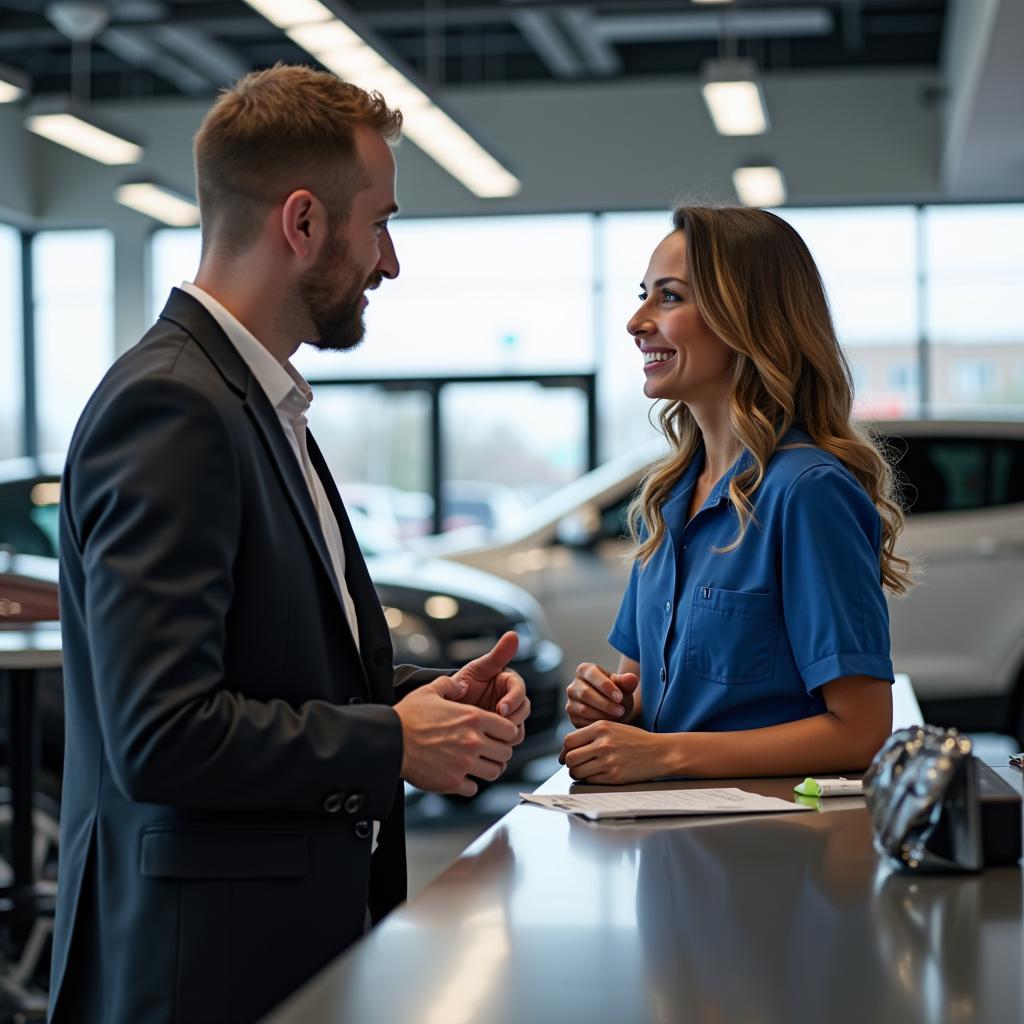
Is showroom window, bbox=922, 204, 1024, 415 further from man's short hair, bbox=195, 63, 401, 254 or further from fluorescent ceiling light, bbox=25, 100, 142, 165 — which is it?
man's short hair, bbox=195, 63, 401, 254

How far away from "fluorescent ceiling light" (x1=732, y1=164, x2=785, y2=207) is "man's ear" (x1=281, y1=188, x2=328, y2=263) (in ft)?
23.6

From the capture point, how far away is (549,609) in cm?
693

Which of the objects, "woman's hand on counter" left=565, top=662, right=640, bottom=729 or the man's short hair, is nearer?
the man's short hair

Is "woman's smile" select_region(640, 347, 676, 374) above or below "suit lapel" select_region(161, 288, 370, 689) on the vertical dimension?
above

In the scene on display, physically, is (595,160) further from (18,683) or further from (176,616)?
(176,616)

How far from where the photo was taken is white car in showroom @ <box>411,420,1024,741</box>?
6.59 meters

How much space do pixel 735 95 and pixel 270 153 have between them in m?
5.69

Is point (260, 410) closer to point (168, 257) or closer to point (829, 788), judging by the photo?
point (829, 788)

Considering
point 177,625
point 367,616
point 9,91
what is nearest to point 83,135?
point 9,91

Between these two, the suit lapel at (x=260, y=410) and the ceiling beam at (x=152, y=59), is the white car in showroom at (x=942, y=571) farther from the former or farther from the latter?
the ceiling beam at (x=152, y=59)

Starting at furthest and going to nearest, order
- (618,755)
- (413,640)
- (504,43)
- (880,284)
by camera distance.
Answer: (504,43)
(880,284)
(413,640)
(618,755)

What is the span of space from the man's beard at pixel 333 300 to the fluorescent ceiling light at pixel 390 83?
2.65 meters

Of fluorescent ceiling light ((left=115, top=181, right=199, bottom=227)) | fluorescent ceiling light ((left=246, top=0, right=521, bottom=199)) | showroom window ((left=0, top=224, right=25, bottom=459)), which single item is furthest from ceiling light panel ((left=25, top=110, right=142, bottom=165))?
showroom window ((left=0, top=224, right=25, bottom=459))

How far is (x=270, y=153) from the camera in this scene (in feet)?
5.74
